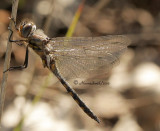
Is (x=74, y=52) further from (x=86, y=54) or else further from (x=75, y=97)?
(x=75, y=97)

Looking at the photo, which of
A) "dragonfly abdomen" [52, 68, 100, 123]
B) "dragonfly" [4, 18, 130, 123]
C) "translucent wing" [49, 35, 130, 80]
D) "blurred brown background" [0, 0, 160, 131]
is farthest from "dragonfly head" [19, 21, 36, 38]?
"dragonfly abdomen" [52, 68, 100, 123]

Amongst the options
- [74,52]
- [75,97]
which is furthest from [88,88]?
[74,52]

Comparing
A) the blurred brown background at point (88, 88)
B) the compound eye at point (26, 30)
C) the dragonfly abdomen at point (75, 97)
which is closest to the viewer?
the compound eye at point (26, 30)

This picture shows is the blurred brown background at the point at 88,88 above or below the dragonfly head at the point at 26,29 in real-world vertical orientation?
below

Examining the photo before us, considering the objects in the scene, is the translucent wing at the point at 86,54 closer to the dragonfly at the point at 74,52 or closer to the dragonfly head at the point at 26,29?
the dragonfly at the point at 74,52

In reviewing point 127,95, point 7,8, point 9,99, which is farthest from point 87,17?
point 9,99

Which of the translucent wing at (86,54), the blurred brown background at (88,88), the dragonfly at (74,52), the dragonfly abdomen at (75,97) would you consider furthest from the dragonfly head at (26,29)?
the dragonfly abdomen at (75,97)

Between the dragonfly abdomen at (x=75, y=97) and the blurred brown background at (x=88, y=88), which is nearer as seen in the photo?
the dragonfly abdomen at (x=75, y=97)

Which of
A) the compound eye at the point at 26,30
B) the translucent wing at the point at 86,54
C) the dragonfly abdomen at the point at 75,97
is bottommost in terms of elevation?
the dragonfly abdomen at the point at 75,97
